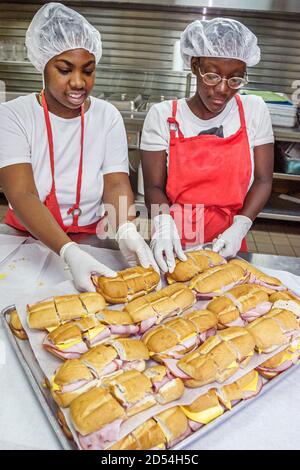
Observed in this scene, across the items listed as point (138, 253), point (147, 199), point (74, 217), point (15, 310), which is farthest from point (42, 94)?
point (15, 310)

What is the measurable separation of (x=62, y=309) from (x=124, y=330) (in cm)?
20

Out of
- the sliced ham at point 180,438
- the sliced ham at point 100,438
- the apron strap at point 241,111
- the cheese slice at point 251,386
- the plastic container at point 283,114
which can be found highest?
the apron strap at point 241,111

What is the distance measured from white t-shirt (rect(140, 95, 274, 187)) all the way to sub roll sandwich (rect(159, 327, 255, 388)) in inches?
50.6

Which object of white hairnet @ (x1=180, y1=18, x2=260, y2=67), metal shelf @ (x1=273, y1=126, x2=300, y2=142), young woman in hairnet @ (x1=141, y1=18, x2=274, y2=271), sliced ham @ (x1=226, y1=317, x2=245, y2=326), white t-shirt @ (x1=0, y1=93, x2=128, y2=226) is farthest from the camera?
metal shelf @ (x1=273, y1=126, x2=300, y2=142)

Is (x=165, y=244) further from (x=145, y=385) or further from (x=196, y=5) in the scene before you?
(x=196, y=5)

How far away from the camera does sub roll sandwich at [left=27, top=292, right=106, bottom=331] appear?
54.0 inches

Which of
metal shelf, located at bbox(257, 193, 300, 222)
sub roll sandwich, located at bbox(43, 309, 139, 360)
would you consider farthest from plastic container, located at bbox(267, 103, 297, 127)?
sub roll sandwich, located at bbox(43, 309, 139, 360)

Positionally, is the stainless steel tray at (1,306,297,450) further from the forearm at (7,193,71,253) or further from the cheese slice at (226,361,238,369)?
the forearm at (7,193,71,253)

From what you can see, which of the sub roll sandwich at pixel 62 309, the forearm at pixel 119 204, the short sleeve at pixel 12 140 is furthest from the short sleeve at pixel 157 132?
the sub roll sandwich at pixel 62 309

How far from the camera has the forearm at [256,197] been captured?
2.46 meters

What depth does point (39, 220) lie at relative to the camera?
1.86 metres

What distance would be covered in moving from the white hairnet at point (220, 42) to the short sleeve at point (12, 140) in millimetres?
903

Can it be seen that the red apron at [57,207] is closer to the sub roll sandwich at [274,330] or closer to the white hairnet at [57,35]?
the white hairnet at [57,35]

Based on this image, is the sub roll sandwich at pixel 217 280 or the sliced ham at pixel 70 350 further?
the sub roll sandwich at pixel 217 280
